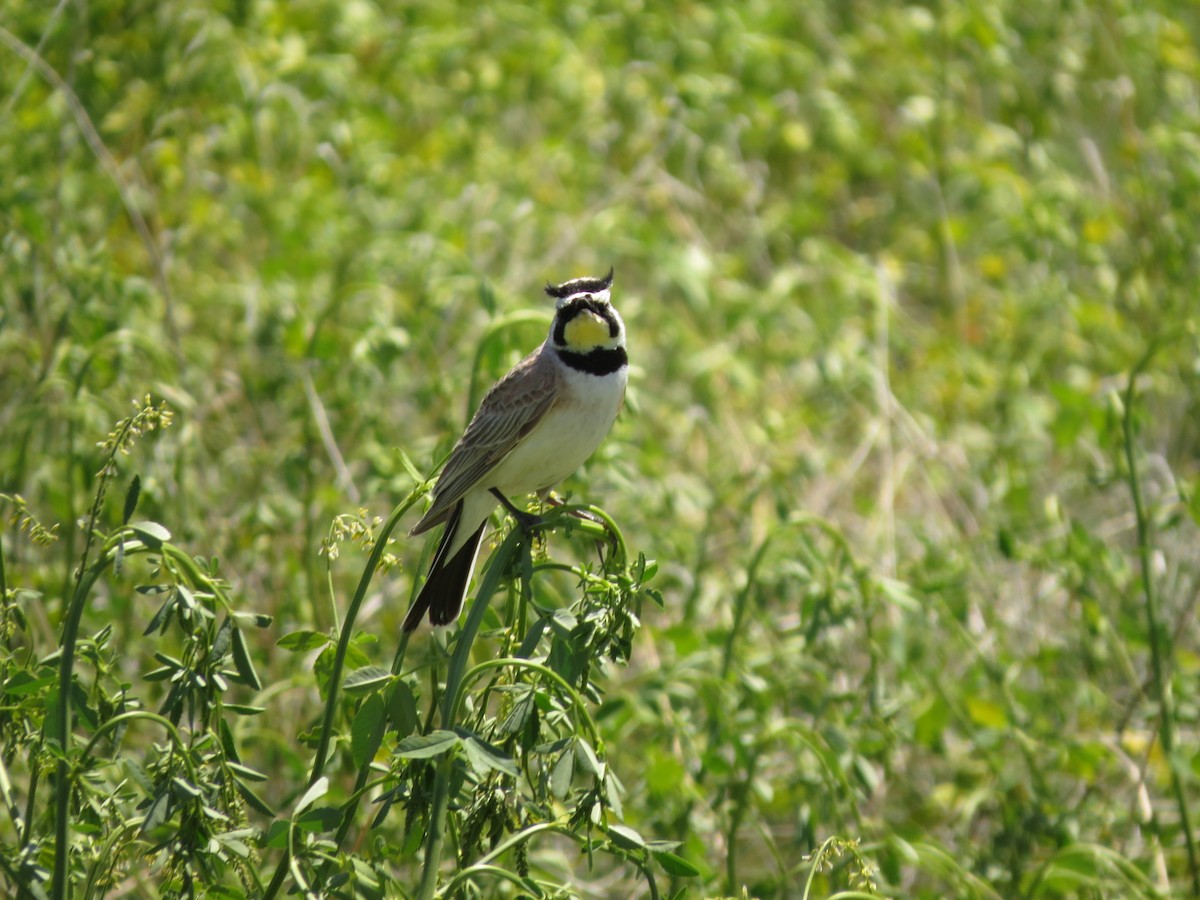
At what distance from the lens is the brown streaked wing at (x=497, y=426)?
10.9ft

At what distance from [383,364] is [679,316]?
119 inches

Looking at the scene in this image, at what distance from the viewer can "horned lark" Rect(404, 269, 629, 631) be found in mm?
3291

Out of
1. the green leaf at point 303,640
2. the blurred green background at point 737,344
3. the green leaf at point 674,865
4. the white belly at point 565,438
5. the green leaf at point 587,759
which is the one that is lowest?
the blurred green background at point 737,344

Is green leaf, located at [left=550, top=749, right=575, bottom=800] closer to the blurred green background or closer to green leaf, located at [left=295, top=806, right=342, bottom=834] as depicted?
green leaf, located at [left=295, top=806, right=342, bottom=834]

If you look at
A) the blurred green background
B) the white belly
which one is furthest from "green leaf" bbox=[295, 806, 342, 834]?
the white belly

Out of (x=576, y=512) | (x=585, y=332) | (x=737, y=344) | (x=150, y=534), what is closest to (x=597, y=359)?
(x=585, y=332)

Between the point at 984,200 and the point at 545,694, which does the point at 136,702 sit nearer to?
the point at 545,694

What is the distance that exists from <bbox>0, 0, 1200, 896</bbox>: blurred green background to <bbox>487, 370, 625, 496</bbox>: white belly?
12 cm

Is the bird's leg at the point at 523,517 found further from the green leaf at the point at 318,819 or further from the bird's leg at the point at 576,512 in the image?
the green leaf at the point at 318,819

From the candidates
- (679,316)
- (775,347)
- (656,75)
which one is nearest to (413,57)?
(656,75)

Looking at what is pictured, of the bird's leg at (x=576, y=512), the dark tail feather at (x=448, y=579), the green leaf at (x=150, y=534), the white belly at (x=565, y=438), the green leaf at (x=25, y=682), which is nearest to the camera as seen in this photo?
the green leaf at (x=150, y=534)

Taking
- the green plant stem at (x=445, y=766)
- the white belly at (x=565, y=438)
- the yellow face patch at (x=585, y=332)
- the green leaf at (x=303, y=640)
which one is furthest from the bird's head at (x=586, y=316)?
the green leaf at (x=303, y=640)

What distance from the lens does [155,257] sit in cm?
429

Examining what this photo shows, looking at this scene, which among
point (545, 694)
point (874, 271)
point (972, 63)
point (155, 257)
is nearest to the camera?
point (545, 694)
